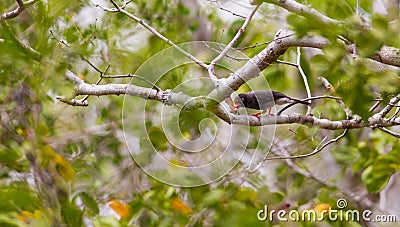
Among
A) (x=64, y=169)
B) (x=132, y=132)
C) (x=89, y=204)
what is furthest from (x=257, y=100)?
(x=64, y=169)

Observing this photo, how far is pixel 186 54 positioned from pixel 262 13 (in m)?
0.28

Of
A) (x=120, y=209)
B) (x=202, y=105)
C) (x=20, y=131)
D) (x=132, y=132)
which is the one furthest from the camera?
(x=20, y=131)

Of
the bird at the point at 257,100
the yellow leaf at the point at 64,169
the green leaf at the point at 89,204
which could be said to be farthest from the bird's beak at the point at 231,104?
the yellow leaf at the point at 64,169

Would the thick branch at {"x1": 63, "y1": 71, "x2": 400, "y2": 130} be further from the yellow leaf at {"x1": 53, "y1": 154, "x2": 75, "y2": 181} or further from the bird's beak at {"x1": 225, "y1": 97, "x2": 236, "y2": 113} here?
the yellow leaf at {"x1": 53, "y1": 154, "x2": 75, "y2": 181}

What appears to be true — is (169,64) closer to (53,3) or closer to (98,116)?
(53,3)

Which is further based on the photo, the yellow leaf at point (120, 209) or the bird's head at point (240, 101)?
the yellow leaf at point (120, 209)

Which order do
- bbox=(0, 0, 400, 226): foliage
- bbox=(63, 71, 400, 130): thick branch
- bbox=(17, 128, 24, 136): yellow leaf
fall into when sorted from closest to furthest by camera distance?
bbox=(0, 0, 400, 226): foliage → bbox=(63, 71, 400, 130): thick branch → bbox=(17, 128, 24, 136): yellow leaf

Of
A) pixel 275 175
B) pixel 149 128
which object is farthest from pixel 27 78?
pixel 275 175

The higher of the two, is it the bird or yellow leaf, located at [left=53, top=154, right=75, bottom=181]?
→ yellow leaf, located at [left=53, top=154, right=75, bottom=181]

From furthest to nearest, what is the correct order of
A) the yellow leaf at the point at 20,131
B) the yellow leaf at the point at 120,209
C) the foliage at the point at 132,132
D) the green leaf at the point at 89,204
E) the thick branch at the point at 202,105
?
the yellow leaf at the point at 20,131 → the yellow leaf at the point at 120,209 → the green leaf at the point at 89,204 → the thick branch at the point at 202,105 → the foliage at the point at 132,132

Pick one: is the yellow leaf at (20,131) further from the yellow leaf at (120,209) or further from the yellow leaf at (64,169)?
the yellow leaf at (120,209)

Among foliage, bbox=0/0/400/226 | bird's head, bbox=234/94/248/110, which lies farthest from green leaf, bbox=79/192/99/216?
bird's head, bbox=234/94/248/110

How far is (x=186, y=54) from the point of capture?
31.7 inches

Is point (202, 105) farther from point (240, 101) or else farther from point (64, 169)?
point (64, 169)
